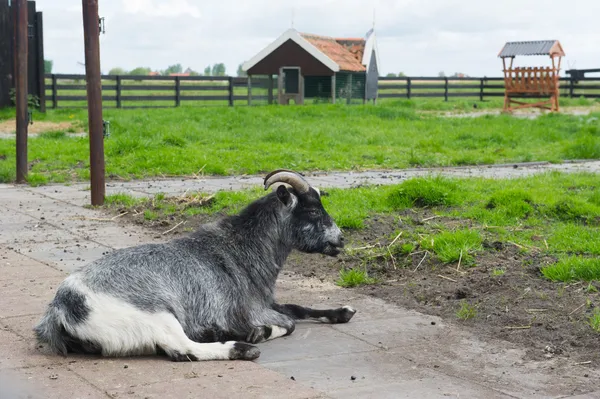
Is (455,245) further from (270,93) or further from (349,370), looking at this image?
(270,93)

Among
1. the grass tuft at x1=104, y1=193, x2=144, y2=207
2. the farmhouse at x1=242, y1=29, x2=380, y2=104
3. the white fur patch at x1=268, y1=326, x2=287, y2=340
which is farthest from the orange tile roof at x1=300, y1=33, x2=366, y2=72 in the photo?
the white fur patch at x1=268, y1=326, x2=287, y2=340

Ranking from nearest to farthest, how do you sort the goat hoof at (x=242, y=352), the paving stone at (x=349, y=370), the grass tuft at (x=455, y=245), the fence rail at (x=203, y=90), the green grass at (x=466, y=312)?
1. the paving stone at (x=349, y=370)
2. the goat hoof at (x=242, y=352)
3. the green grass at (x=466, y=312)
4. the grass tuft at (x=455, y=245)
5. the fence rail at (x=203, y=90)

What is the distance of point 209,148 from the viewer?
17453 millimetres

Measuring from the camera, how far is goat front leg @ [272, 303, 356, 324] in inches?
258

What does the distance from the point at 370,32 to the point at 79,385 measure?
3465 centimetres

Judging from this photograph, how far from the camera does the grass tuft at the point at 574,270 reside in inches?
286

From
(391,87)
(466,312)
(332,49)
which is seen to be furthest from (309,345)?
(391,87)

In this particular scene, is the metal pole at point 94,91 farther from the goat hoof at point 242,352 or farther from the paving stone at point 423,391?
the paving stone at point 423,391

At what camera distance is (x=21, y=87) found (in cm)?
1430

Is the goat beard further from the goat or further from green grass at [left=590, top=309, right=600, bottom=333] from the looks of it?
green grass at [left=590, top=309, right=600, bottom=333]

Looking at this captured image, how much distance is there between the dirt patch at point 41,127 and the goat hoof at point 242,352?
17.1 metres

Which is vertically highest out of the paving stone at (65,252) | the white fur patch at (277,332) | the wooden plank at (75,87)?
the wooden plank at (75,87)

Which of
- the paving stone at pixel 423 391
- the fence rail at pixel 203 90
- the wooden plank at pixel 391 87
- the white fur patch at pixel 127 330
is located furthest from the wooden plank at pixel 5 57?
the paving stone at pixel 423 391

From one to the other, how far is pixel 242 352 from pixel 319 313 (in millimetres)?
1158
